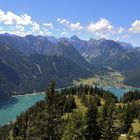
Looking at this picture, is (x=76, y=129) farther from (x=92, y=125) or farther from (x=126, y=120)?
(x=126, y=120)

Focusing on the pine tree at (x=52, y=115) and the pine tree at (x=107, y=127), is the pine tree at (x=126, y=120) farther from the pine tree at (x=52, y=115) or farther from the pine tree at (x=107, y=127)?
the pine tree at (x=52, y=115)

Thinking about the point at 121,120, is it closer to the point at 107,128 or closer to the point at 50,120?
the point at 107,128

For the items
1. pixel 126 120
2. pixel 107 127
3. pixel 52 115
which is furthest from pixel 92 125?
pixel 126 120

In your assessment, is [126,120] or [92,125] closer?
[92,125]

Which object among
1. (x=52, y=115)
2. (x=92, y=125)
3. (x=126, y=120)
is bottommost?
(x=126, y=120)

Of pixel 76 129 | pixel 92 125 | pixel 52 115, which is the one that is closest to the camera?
pixel 52 115

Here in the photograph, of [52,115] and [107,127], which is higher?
[52,115]

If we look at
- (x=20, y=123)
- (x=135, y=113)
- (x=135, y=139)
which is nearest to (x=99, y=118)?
(x=135, y=139)

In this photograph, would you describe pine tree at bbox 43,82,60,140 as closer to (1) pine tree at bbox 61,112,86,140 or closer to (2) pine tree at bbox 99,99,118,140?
(1) pine tree at bbox 61,112,86,140

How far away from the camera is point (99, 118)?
3007 inches

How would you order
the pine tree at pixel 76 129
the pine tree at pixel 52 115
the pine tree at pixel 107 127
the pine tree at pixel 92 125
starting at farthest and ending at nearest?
1. the pine tree at pixel 92 125
2. the pine tree at pixel 107 127
3. the pine tree at pixel 76 129
4. the pine tree at pixel 52 115

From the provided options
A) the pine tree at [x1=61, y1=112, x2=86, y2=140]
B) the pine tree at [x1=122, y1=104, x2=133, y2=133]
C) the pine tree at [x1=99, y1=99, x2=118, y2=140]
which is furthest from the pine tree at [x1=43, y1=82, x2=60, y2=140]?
the pine tree at [x1=122, y1=104, x2=133, y2=133]

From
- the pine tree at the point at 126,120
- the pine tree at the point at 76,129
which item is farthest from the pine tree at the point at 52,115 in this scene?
the pine tree at the point at 126,120

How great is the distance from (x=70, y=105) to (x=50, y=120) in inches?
5748
